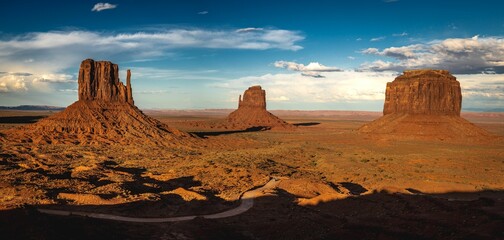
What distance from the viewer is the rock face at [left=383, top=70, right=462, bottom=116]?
89062mm

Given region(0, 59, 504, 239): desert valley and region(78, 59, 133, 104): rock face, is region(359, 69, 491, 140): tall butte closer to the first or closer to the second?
region(0, 59, 504, 239): desert valley

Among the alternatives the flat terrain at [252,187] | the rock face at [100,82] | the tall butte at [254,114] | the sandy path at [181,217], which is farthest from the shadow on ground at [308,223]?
the tall butte at [254,114]

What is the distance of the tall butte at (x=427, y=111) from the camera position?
83.0 meters

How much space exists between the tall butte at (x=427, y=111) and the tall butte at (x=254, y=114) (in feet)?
135

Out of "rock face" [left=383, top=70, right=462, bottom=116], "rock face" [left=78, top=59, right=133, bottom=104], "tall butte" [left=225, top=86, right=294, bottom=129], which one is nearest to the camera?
"rock face" [left=78, top=59, right=133, bottom=104]

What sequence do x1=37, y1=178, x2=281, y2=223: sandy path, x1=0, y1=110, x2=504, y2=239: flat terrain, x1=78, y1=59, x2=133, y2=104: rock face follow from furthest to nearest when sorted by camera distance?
x1=78, y1=59, x2=133, y2=104: rock face < x1=37, y1=178, x2=281, y2=223: sandy path < x1=0, y1=110, x2=504, y2=239: flat terrain

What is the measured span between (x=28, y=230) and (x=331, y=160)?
4202 centimetres

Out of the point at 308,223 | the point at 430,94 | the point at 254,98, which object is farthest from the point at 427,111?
the point at 308,223

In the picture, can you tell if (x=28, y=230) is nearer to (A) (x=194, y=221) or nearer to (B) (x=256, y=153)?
(A) (x=194, y=221)

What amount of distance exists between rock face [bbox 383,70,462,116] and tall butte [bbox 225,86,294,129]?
1754 inches

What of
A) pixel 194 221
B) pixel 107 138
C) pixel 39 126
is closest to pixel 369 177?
pixel 194 221

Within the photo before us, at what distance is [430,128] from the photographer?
84125mm

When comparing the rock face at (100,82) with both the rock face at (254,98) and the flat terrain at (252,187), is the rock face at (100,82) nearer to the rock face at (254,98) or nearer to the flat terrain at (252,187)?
the flat terrain at (252,187)

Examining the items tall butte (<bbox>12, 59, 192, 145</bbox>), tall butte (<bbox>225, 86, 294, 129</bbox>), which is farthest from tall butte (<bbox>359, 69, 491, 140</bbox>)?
tall butte (<bbox>12, 59, 192, 145</bbox>)
